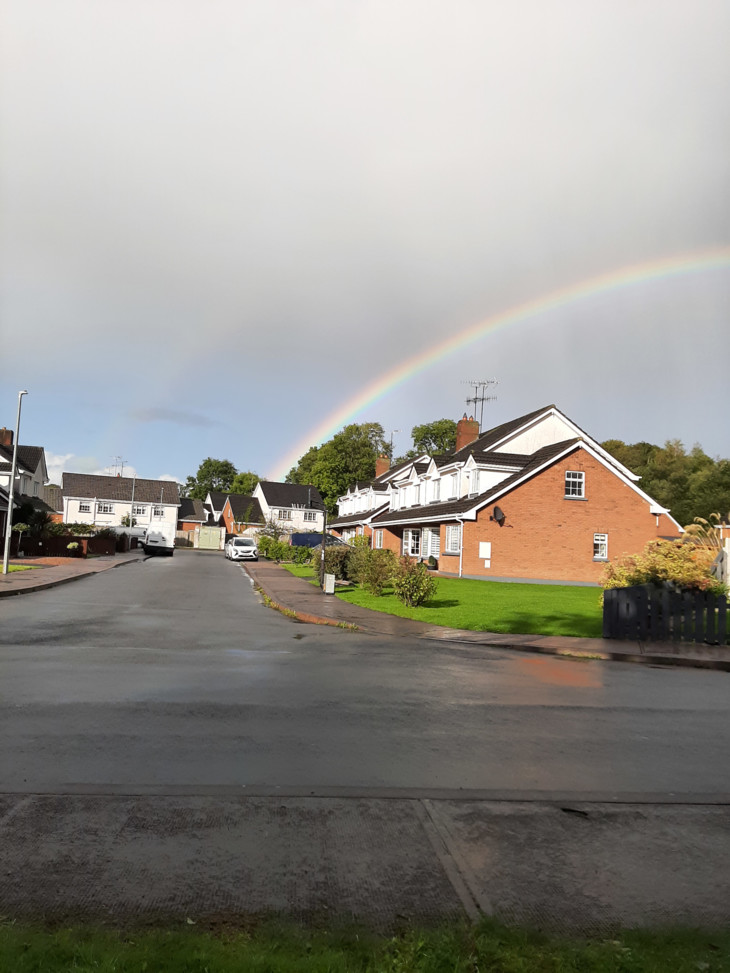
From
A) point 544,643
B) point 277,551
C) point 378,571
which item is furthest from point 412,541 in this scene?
point 544,643

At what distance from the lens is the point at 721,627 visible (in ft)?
50.7

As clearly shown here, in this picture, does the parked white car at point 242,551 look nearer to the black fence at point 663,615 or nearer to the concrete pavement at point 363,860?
the black fence at point 663,615

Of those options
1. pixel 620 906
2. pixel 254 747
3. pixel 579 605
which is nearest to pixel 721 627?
pixel 579 605

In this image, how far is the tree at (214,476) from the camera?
150250 mm

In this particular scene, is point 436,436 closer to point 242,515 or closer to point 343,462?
point 343,462

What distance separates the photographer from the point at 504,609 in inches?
806

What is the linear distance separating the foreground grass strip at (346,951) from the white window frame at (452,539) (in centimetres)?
3366

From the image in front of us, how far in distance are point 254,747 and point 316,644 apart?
723cm

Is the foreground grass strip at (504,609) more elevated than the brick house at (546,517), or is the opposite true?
the brick house at (546,517)

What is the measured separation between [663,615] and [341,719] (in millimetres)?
10020

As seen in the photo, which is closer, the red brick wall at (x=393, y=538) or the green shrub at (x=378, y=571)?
the green shrub at (x=378, y=571)

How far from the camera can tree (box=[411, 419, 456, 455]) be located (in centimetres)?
9325

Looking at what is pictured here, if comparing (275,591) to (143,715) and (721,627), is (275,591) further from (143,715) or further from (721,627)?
(143,715)

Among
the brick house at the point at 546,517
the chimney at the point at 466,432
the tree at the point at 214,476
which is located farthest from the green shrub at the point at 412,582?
the tree at the point at 214,476
